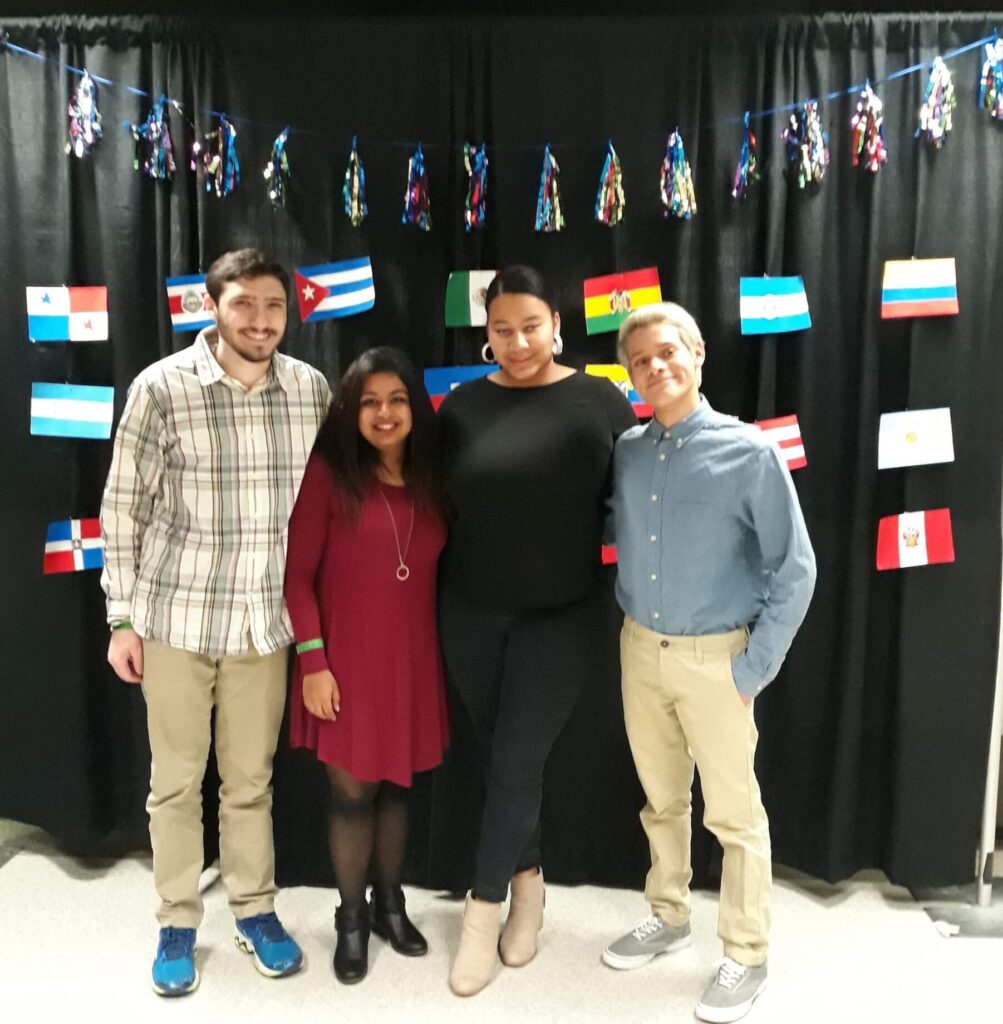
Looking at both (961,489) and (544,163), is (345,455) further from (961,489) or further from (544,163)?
(961,489)

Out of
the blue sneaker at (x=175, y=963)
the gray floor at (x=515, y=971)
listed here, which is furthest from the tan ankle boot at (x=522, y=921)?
the blue sneaker at (x=175, y=963)

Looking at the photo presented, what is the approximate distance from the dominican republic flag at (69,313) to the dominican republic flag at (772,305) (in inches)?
61.6

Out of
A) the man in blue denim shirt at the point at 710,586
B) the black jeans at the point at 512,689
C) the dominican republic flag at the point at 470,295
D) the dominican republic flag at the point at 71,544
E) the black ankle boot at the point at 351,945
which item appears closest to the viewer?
the man in blue denim shirt at the point at 710,586

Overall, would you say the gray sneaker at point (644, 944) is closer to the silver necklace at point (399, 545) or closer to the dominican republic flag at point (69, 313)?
the silver necklace at point (399, 545)

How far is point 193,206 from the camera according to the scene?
210 cm

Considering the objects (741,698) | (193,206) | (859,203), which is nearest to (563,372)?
(741,698)

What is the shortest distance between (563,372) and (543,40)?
2.79 ft

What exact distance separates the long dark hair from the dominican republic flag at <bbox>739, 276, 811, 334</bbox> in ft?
2.66

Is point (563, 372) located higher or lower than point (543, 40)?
lower

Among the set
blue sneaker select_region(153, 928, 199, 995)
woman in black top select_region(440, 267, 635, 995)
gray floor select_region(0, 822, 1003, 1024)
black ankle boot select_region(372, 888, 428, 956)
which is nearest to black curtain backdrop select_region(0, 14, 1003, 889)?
gray floor select_region(0, 822, 1003, 1024)

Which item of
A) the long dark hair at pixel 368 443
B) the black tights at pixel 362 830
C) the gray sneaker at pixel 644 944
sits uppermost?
the long dark hair at pixel 368 443

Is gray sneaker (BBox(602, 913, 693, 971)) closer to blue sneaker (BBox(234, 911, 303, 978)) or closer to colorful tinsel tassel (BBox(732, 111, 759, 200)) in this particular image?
blue sneaker (BBox(234, 911, 303, 978))

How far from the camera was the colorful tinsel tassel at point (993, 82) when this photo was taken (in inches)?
77.2

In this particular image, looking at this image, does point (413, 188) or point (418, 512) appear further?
point (413, 188)
